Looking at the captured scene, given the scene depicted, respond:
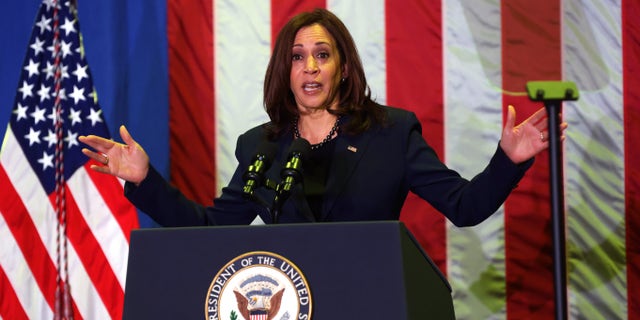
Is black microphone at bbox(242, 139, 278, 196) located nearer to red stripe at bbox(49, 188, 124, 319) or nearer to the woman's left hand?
the woman's left hand

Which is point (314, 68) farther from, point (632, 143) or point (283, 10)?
point (632, 143)

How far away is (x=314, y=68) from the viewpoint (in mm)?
2248

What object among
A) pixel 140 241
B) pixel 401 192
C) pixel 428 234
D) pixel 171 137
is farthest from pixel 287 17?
pixel 140 241

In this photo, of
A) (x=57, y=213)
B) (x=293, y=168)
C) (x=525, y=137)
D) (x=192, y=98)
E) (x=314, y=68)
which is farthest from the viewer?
(x=192, y=98)

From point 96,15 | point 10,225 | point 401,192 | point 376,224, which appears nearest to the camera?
point 376,224

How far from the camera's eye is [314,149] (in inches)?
86.9

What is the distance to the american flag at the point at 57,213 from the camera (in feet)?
10.1

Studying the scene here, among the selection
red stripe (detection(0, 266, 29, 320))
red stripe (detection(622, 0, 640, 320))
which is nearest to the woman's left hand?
red stripe (detection(622, 0, 640, 320))

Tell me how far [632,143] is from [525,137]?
5.30 feet

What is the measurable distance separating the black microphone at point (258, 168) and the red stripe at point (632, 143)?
1921 millimetres

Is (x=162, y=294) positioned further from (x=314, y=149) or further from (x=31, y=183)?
(x=31, y=183)

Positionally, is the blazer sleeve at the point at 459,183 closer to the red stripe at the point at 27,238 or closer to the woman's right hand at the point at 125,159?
the woman's right hand at the point at 125,159

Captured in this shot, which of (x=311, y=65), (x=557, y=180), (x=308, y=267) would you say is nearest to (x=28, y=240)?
(x=311, y=65)

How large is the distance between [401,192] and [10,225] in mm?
1694
